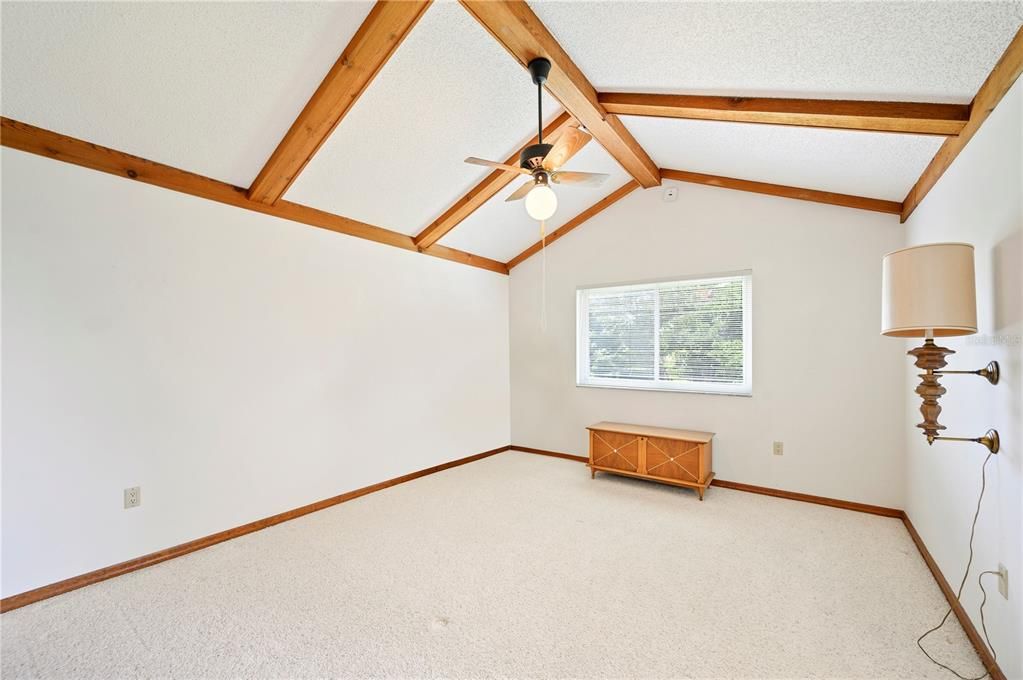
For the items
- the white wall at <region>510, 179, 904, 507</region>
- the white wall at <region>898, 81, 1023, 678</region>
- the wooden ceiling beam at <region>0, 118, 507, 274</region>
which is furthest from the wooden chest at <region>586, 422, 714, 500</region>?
the wooden ceiling beam at <region>0, 118, 507, 274</region>

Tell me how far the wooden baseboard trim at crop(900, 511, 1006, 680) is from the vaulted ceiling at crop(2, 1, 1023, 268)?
2.24 m

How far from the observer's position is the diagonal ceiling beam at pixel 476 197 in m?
3.19

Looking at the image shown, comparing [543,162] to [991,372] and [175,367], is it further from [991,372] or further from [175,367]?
[175,367]

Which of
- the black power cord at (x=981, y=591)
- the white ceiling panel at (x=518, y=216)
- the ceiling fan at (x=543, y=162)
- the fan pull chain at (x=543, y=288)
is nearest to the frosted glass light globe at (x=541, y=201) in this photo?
the ceiling fan at (x=543, y=162)

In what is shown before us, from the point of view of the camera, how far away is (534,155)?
7.97ft

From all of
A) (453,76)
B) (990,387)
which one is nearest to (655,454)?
(990,387)

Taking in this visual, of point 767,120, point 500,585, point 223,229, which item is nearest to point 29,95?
point 223,229

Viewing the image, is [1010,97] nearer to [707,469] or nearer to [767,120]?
[767,120]

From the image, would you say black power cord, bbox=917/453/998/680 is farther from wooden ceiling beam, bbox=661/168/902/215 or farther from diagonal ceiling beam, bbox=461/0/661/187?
diagonal ceiling beam, bbox=461/0/661/187

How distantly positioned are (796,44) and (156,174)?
11.3 feet

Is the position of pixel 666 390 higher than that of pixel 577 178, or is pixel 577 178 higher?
pixel 577 178

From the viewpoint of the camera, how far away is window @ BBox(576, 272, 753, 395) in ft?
13.0

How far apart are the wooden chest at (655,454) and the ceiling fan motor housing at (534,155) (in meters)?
2.53

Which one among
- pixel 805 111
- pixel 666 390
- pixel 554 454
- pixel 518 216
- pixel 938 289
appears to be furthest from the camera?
pixel 554 454
